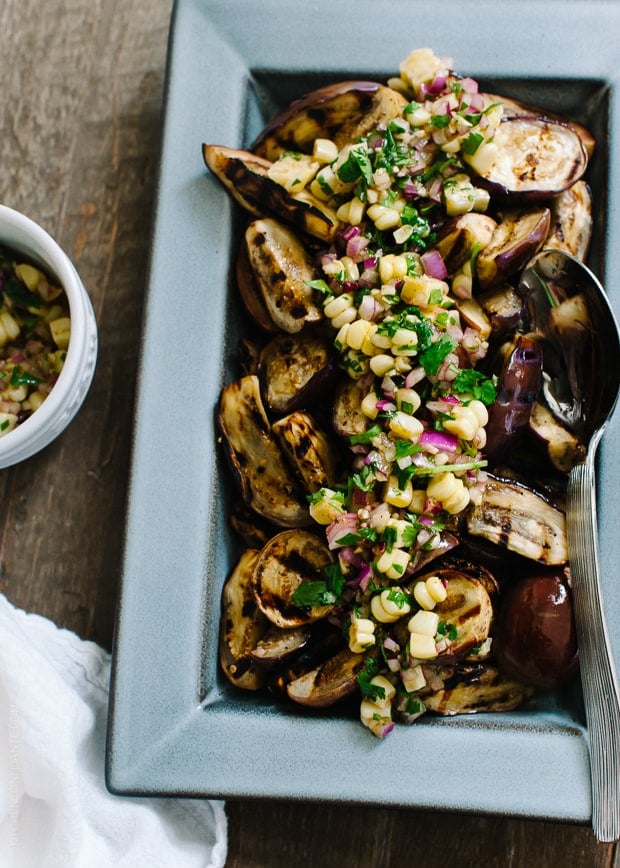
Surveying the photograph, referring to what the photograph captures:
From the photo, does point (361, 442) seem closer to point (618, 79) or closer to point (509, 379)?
point (509, 379)

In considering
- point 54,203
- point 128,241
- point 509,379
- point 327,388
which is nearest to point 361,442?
point 327,388

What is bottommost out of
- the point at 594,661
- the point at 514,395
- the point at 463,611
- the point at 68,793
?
the point at 68,793

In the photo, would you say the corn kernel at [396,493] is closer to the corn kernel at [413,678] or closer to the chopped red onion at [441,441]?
the chopped red onion at [441,441]

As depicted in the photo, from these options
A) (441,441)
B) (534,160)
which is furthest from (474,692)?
(534,160)

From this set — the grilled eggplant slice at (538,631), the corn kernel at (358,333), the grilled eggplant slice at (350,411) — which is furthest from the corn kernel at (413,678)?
the corn kernel at (358,333)

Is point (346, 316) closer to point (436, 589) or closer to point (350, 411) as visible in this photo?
point (350, 411)

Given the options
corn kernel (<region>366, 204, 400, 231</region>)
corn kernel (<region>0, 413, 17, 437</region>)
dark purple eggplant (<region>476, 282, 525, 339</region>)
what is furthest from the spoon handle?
corn kernel (<region>0, 413, 17, 437</region>)
